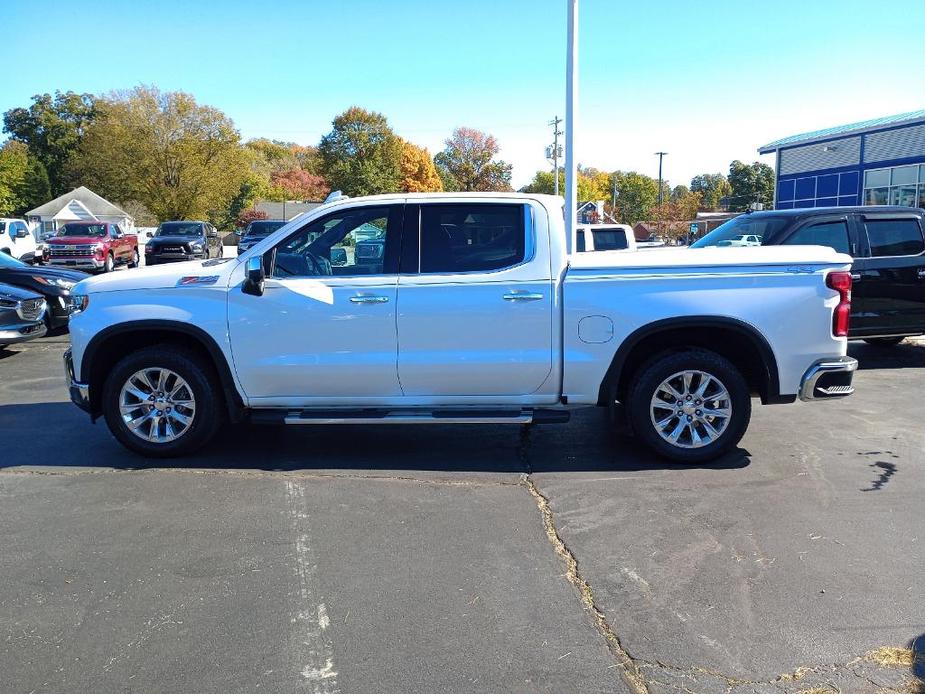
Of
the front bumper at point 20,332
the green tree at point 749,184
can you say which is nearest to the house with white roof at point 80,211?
the front bumper at point 20,332

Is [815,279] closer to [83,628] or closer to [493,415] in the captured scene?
[493,415]

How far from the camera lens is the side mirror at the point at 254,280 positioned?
5.48 meters

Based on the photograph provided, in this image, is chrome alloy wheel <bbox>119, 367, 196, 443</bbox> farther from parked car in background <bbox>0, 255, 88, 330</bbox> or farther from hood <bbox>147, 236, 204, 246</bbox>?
hood <bbox>147, 236, 204, 246</bbox>

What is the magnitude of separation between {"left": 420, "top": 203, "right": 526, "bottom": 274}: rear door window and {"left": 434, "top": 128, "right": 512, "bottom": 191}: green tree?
90012 mm

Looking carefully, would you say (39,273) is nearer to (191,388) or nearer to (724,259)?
(191,388)

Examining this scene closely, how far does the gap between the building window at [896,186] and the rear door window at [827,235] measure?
29.2 meters

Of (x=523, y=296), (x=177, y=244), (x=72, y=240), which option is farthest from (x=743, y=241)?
(x=72, y=240)

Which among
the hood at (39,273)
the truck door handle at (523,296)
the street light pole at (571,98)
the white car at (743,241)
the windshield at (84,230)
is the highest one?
the street light pole at (571,98)

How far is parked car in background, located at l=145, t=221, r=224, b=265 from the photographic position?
2716cm

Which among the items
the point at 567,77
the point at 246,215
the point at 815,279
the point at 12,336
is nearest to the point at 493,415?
the point at 815,279

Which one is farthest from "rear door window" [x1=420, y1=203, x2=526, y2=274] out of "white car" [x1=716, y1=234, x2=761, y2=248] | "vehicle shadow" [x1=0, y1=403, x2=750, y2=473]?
"white car" [x1=716, y1=234, x2=761, y2=248]

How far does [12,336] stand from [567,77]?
1047cm

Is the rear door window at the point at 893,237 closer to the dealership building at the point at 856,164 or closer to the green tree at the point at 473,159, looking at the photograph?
the dealership building at the point at 856,164

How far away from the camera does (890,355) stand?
10.2 metres
